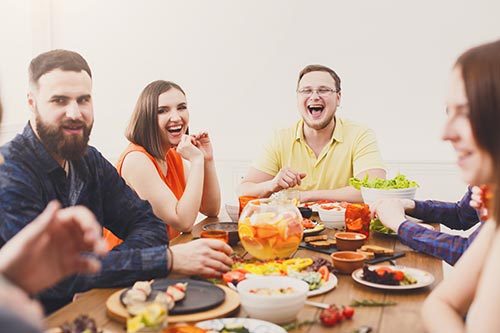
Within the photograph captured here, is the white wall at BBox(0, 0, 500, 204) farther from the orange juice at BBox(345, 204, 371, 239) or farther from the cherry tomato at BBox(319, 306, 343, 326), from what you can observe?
the cherry tomato at BBox(319, 306, 343, 326)

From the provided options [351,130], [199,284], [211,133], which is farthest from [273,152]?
[199,284]

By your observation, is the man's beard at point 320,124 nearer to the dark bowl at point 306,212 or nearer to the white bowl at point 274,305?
the dark bowl at point 306,212

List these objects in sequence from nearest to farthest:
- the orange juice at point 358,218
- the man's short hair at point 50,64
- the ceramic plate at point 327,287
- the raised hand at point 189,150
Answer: the ceramic plate at point 327,287
the man's short hair at point 50,64
the orange juice at point 358,218
the raised hand at point 189,150

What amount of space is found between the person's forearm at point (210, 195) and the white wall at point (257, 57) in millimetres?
1612

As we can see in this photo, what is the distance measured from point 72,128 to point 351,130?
1931 millimetres

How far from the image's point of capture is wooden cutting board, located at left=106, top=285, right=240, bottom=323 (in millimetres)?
1344

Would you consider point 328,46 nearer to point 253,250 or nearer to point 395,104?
point 395,104

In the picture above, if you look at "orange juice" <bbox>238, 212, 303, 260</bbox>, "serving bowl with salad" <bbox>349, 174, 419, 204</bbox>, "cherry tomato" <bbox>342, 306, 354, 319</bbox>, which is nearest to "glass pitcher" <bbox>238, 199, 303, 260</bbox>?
"orange juice" <bbox>238, 212, 303, 260</bbox>

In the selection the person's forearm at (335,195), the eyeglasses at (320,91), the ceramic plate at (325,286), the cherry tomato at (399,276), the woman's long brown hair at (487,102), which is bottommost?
the person's forearm at (335,195)

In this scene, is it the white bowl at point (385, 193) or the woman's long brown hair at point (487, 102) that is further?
the white bowl at point (385, 193)

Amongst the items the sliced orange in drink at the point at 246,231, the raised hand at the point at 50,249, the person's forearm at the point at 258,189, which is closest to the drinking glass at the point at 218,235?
the sliced orange in drink at the point at 246,231

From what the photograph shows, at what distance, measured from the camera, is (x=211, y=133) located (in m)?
4.54

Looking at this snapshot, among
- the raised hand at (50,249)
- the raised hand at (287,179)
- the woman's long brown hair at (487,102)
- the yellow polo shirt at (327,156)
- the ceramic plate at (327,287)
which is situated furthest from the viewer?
the yellow polo shirt at (327,156)

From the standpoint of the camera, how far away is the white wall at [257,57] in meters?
4.14
